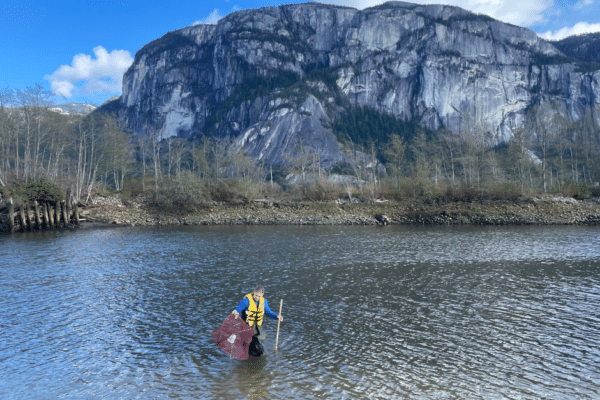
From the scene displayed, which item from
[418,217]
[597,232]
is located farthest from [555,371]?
[418,217]

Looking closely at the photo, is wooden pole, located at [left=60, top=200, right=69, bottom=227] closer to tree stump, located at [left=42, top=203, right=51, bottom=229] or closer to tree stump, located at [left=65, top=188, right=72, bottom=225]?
tree stump, located at [left=65, top=188, right=72, bottom=225]

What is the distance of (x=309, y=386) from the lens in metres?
9.58

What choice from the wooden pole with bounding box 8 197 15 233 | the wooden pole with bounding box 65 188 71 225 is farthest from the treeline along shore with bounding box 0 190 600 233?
the wooden pole with bounding box 8 197 15 233

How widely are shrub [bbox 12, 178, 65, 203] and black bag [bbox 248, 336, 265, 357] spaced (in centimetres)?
4631

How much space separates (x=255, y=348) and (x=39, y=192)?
46863mm

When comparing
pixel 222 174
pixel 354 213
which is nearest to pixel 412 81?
pixel 222 174

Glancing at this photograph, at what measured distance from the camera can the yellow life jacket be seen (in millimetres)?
11555

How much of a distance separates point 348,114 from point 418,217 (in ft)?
443

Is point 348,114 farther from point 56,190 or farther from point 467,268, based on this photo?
point 467,268

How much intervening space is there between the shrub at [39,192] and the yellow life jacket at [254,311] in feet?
151

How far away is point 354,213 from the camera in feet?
192

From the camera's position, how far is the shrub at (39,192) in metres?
45.8

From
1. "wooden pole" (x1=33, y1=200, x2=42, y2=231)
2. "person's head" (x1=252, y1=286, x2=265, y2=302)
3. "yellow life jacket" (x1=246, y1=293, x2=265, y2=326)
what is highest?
"wooden pole" (x1=33, y1=200, x2=42, y2=231)

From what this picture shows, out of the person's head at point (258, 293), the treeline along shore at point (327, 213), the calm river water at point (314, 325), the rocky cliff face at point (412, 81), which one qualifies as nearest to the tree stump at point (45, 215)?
the treeline along shore at point (327, 213)
